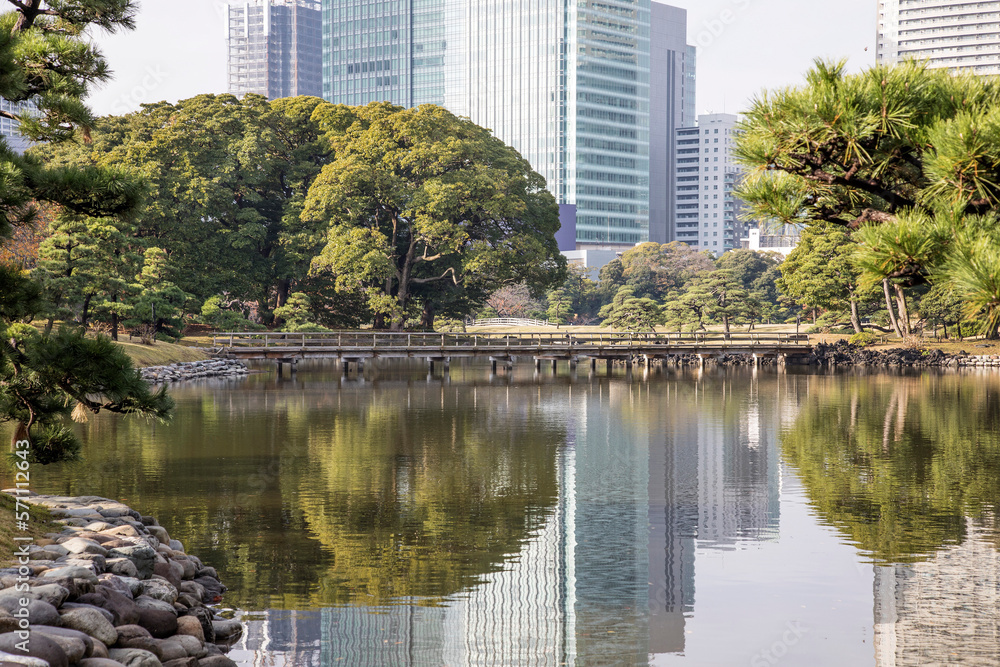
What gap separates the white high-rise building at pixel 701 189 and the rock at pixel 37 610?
139944mm

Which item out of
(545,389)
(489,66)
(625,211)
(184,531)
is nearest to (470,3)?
(489,66)

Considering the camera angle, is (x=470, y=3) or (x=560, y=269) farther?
(x=470, y=3)

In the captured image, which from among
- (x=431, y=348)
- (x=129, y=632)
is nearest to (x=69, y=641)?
(x=129, y=632)

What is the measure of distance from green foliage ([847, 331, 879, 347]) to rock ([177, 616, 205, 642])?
153 ft

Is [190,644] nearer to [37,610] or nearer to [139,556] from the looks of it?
[37,610]

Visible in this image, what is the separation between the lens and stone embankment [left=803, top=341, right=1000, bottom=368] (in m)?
45.6

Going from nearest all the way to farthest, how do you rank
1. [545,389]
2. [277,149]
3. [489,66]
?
[545,389] < [277,149] < [489,66]

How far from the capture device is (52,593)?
6.56m

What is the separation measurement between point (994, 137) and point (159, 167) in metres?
40.4

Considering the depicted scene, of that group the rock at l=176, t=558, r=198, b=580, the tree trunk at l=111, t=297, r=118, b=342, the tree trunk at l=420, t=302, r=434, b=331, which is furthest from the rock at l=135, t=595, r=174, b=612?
the tree trunk at l=420, t=302, r=434, b=331

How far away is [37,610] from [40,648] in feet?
1.91

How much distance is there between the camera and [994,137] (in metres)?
5.62

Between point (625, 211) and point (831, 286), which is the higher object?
point (625, 211)

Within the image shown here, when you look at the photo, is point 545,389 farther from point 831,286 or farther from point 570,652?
point 570,652
